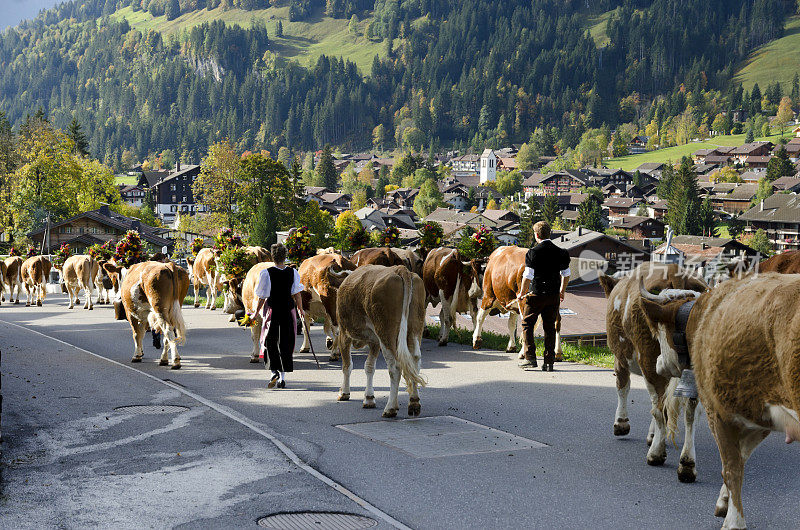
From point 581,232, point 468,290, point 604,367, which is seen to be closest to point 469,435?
point 604,367

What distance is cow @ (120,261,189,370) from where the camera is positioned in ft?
48.6

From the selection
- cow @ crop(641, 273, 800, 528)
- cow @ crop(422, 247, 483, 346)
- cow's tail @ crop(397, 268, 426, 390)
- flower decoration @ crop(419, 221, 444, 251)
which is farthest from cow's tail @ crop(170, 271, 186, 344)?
cow @ crop(641, 273, 800, 528)

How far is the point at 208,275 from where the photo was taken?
90.8 feet

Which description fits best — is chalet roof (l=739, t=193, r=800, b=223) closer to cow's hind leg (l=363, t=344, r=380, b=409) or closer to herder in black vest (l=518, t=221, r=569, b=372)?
herder in black vest (l=518, t=221, r=569, b=372)

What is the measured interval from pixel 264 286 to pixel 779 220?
487 feet

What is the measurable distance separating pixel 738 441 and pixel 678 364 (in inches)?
36.7

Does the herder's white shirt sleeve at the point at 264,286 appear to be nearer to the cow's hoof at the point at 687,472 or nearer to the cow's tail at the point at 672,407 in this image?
the cow's tail at the point at 672,407

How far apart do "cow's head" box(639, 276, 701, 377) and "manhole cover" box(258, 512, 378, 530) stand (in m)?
2.70

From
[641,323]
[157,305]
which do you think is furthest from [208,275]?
[641,323]

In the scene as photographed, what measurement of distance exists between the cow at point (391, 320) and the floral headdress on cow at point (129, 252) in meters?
13.4

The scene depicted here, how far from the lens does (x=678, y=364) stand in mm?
Answer: 7062

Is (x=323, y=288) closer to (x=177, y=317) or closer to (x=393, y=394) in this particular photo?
(x=177, y=317)

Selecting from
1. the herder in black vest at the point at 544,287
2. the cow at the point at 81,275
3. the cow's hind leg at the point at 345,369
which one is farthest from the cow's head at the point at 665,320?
the cow at the point at 81,275

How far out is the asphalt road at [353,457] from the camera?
702cm
